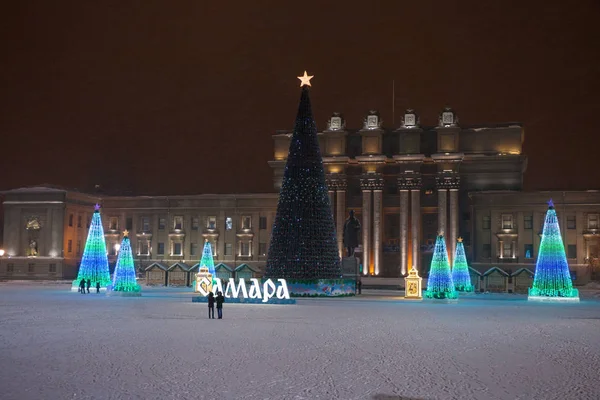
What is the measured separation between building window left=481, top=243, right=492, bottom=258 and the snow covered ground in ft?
176

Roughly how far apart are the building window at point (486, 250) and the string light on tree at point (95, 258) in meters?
47.5

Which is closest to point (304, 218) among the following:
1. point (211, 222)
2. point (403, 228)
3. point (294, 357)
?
point (294, 357)

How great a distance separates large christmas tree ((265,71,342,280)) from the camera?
4375 cm

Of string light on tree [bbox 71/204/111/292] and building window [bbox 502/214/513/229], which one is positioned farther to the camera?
building window [bbox 502/214/513/229]

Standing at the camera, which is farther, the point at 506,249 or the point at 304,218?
the point at 506,249

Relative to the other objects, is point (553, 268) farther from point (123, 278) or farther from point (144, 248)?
point (144, 248)

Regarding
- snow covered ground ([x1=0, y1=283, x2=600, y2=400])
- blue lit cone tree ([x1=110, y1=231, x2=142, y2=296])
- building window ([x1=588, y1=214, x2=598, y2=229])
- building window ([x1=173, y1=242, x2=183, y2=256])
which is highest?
building window ([x1=588, y1=214, x2=598, y2=229])

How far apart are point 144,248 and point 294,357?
78.9 m

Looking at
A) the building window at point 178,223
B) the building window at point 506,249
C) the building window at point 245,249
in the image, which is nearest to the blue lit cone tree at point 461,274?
the building window at point 506,249

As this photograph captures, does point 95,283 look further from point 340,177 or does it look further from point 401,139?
point 401,139

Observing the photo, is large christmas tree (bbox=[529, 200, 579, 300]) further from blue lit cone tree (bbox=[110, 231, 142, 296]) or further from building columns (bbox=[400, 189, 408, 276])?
building columns (bbox=[400, 189, 408, 276])

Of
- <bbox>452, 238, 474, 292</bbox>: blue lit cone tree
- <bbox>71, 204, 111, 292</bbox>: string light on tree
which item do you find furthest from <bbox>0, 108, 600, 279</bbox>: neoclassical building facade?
<bbox>71, 204, 111, 292</bbox>: string light on tree

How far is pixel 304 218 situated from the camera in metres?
43.7

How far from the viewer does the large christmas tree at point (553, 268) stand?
44.5 meters
